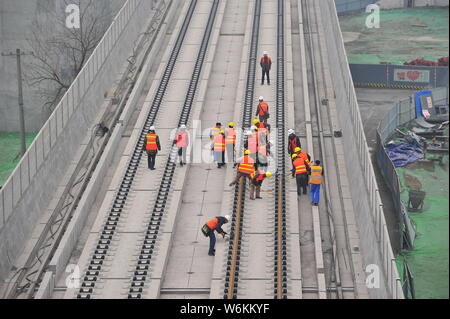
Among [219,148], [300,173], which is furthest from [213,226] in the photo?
[219,148]

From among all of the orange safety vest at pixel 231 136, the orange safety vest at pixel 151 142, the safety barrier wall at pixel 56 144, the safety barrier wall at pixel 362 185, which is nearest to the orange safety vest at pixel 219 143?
the orange safety vest at pixel 231 136

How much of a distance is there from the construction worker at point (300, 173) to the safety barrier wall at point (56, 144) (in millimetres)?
7958

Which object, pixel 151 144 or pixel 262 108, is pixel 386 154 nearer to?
pixel 262 108

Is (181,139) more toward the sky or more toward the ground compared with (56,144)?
more toward the sky

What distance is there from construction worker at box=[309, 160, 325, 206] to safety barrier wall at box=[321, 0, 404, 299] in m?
1.30

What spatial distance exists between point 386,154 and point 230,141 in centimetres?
831

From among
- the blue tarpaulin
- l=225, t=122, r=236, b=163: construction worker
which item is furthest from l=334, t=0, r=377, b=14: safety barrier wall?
l=225, t=122, r=236, b=163: construction worker

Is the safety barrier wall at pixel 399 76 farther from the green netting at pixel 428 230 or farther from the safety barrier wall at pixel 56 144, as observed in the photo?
the safety barrier wall at pixel 56 144

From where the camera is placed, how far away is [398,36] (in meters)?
61.4

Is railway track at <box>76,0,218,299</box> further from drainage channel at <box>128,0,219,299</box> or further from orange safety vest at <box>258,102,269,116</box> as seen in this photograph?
orange safety vest at <box>258,102,269,116</box>

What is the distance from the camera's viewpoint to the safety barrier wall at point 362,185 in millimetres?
23047

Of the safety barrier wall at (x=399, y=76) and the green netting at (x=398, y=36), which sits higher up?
the green netting at (x=398, y=36)
